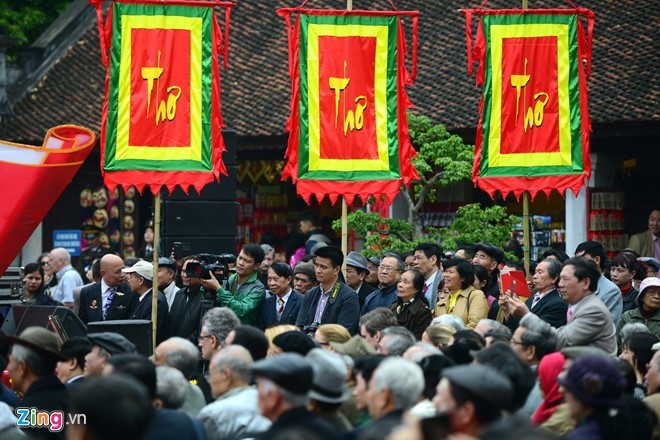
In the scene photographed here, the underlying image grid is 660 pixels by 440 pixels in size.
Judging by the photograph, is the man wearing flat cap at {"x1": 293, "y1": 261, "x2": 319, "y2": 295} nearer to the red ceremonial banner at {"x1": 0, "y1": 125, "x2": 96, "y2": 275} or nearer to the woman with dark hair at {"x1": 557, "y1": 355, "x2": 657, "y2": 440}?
the red ceremonial banner at {"x1": 0, "y1": 125, "x2": 96, "y2": 275}

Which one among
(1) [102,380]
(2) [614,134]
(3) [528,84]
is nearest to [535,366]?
(1) [102,380]

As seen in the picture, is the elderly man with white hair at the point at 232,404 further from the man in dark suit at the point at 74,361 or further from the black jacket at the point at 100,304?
the black jacket at the point at 100,304

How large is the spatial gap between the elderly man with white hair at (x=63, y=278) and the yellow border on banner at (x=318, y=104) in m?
4.63

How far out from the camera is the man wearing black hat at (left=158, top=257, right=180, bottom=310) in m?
11.2

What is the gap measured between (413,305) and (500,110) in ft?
7.40

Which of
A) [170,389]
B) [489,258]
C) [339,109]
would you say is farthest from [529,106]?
[170,389]

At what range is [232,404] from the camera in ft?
20.1

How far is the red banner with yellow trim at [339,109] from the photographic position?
11.0m

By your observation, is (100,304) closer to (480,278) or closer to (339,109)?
(339,109)

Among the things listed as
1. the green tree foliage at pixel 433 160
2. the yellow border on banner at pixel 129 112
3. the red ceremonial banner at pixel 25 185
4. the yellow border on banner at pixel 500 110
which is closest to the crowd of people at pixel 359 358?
the yellow border on banner at pixel 500 110

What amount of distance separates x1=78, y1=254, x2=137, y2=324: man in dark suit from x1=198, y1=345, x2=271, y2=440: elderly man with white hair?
15.5 ft

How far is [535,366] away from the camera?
23.7 feet

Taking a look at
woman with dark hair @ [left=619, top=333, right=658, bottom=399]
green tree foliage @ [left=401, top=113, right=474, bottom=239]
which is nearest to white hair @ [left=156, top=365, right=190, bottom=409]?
woman with dark hair @ [left=619, top=333, right=658, bottom=399]

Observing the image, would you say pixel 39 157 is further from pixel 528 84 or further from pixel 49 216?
pixel 49 216
